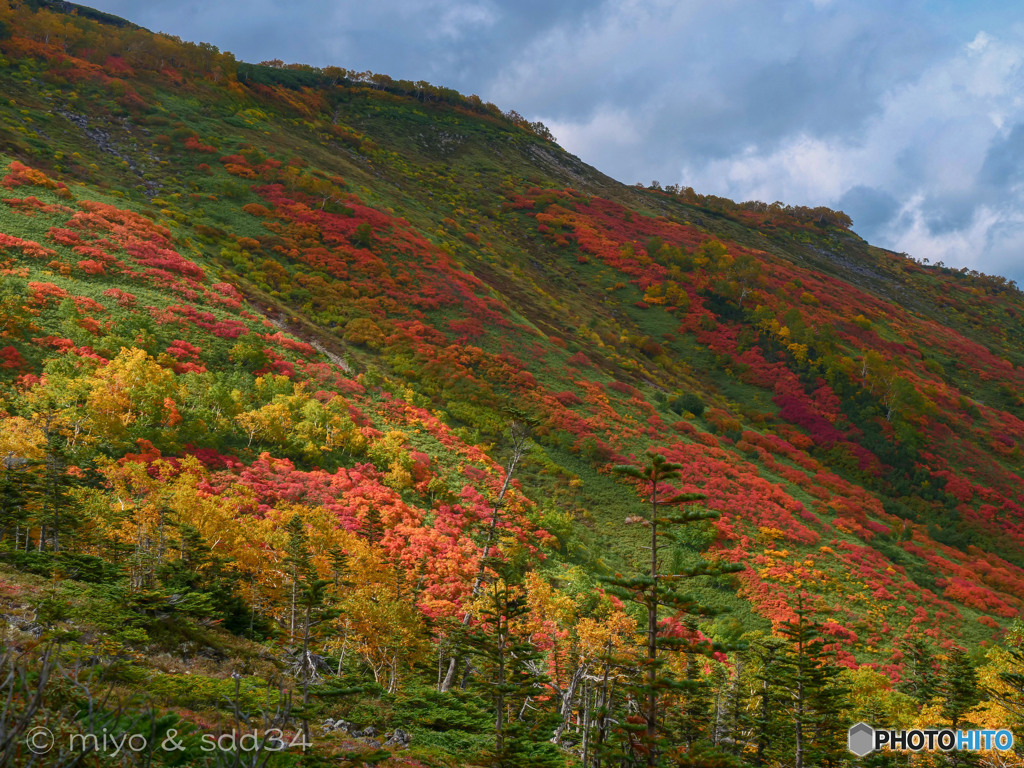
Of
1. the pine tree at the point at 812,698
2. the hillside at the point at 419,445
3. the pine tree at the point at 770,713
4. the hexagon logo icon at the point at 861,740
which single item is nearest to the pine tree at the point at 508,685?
the hillside at the point at 419,445

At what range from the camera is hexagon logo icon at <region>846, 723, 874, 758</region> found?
19475mm

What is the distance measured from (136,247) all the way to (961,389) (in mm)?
112430

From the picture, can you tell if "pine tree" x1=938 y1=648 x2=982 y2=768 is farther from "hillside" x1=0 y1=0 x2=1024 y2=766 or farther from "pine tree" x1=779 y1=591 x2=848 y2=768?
"pine tree" x1=779 y1=591 x2=848 y2=768

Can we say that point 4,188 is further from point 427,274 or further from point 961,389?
point 961,389

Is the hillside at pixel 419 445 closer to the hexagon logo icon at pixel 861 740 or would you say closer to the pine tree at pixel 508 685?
the pine tree at pixel 508 685

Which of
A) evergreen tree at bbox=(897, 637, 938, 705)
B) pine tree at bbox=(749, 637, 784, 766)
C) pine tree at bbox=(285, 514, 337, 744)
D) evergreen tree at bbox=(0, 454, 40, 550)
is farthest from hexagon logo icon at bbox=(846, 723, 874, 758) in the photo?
evergreen tree at bbox=(0, 454, 40, 550)

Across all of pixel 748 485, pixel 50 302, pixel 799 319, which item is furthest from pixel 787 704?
pixel 799 319

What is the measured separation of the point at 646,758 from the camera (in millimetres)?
10281

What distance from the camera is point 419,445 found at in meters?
37.9

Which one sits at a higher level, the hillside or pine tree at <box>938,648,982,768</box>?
the hillside

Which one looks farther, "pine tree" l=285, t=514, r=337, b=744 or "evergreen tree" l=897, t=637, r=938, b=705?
"evergreen tree" l=897, t=637, r=938, b=705

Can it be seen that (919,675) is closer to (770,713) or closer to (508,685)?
(770,713)

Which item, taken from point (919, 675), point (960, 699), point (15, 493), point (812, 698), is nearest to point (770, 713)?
point (812, 698)

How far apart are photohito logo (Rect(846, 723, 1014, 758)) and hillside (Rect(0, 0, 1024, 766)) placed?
766 millimetres
